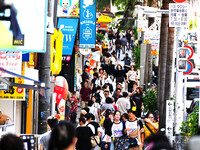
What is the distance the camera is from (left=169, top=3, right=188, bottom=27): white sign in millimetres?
17984

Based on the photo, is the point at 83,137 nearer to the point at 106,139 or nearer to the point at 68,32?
the point at 106,139

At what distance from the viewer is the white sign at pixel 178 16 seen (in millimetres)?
17984

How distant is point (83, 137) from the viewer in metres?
14.1

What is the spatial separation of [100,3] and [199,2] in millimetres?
11445

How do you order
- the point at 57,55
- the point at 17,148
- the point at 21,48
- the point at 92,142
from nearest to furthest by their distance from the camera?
the point at 17,148, the point at 21,48, the point at 92,142, the point at 57,55

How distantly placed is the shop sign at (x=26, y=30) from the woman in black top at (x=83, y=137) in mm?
3369

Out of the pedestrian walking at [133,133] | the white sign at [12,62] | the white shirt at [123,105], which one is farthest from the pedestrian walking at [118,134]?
the white shirt at [123,105]

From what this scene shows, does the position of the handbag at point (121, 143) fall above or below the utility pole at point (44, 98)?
below

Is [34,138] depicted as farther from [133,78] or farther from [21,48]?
[133,78]

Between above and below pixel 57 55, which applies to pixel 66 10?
above

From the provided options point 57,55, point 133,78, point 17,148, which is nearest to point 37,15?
point 17,148

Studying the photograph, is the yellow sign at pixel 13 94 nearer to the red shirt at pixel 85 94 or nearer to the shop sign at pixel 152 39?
the red shirt at pixel 85 94

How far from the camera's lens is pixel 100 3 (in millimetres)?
35719

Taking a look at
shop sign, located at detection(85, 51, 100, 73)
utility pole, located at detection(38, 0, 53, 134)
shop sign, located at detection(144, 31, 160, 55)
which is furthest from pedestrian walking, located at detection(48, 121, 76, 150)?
shop sign, located at detection(85, 51, 100, 73)
